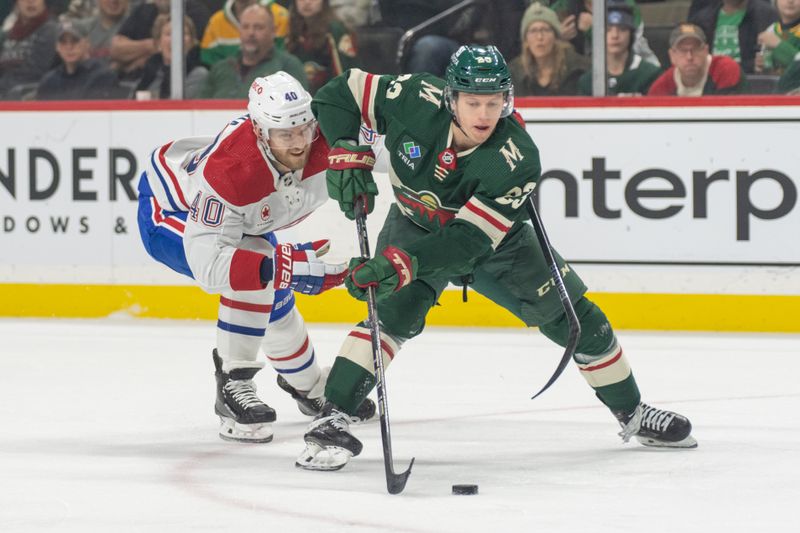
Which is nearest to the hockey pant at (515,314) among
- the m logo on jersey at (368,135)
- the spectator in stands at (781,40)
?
the m logo on jersey at (368,135)

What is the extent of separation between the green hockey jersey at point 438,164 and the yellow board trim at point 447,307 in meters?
2.75

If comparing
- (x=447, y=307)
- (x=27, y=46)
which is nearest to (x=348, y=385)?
(x=447, y=307)

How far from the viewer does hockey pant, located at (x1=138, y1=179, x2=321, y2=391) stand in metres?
4.00

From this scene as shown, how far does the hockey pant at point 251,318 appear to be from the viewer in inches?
157

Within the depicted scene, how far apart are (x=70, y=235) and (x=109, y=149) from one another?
444 millimetres

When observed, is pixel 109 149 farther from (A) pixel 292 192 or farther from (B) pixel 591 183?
(A) pixel 292 192

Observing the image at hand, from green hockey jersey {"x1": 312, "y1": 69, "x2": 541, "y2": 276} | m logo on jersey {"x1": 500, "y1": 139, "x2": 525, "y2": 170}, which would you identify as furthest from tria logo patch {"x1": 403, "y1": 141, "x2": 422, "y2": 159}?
m logo on jersey {"x1": 500, "y1": 139, "x2": 525, "y2": 170}

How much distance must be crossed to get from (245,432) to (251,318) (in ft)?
1.03

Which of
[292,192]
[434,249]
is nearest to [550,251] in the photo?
[434,249]

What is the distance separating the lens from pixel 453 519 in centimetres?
297

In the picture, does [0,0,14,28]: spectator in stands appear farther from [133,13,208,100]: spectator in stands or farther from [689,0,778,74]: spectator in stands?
[689,0,778,74]: spectator in stands

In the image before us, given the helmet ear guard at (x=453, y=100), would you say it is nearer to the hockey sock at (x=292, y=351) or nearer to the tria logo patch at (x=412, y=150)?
the tria logo patch at (x=412, y=150)

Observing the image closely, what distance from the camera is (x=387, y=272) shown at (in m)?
3.29

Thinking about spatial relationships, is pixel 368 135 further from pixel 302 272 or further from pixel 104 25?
pixel 104 25
